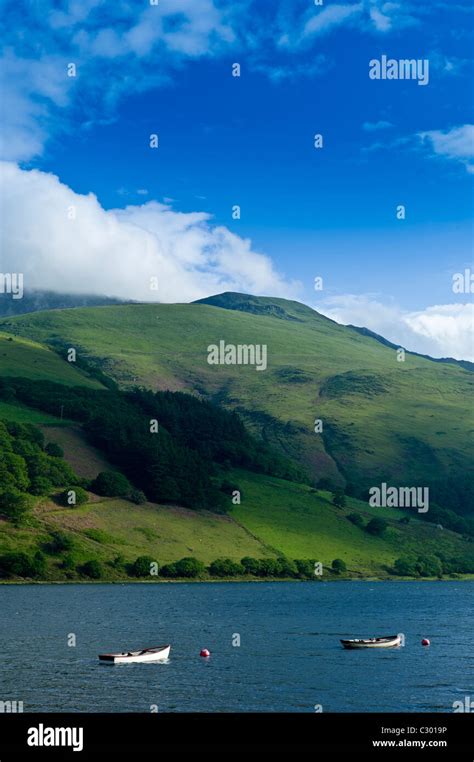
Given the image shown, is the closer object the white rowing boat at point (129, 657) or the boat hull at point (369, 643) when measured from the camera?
the white rowing boat at point (129, 657)

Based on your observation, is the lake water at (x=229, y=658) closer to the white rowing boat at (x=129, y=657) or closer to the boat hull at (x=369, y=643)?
the white rowing boat at (x=129, y=657)

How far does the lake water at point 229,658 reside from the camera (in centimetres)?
7769

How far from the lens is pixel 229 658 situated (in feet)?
341

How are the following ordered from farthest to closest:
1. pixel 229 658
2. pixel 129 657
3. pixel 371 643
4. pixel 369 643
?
1. pixel 371 643
2. pixel 369 643
3. pixel 229 658
4. pixel 129 657

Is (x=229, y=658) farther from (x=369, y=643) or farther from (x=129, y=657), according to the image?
(x=369, y=643)

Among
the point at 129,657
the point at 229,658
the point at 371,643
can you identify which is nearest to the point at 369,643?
the point at 371,643

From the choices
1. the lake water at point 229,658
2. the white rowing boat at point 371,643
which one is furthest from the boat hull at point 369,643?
the lake water at point 229,658

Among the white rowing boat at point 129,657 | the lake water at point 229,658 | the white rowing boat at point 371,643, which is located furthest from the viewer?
the white rowing boat at point 371,643

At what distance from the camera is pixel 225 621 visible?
14688 centimetres

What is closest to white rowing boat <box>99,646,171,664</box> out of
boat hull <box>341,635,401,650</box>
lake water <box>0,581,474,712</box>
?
lake water <box>0,581,474,712</box>

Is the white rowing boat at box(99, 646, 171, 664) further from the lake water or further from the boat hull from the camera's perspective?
the boat hull

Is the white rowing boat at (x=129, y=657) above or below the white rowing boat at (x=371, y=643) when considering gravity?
above

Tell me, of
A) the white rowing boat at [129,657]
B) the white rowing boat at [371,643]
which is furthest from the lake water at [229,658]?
the white rowing boat at [371,643]

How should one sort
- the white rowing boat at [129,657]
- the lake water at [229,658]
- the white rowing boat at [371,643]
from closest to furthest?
1. the lake water at [229,658]
2. the white rowing boat at [129,657]
3. the white rowing boat at [371,643]
